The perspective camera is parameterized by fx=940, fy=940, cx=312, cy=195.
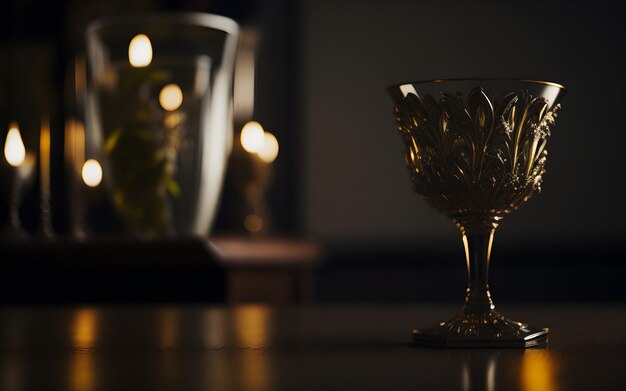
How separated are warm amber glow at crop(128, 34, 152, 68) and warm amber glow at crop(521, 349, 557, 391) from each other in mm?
918

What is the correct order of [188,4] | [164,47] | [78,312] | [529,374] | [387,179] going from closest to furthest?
[529,374] < [78,312] < [164,47] < [188,4] < [387,179]

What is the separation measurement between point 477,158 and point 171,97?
816 mm

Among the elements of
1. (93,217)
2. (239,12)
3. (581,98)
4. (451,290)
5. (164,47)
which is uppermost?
(239,12)

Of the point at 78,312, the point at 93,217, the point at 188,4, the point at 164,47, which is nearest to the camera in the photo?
the point at 78,312

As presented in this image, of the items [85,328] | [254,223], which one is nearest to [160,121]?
[85,328]

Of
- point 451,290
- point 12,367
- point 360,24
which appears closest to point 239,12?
point 360,24

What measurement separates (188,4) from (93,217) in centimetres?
76

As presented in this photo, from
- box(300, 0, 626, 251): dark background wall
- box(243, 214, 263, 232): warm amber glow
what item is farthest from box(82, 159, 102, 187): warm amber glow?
box(300, 0, 626, 251): dark background wall

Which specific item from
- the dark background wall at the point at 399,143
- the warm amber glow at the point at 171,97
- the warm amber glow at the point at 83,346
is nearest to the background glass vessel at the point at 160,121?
the warm amber glow at the point at 171,97

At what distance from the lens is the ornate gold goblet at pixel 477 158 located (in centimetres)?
52

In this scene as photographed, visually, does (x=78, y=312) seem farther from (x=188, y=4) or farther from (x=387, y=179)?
(x=387, y=179)

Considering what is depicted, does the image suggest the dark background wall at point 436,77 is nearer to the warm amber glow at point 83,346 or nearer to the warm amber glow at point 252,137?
the warm amber glow at point 252,137

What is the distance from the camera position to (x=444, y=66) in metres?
3.43

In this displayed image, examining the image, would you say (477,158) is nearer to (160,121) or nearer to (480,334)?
(480,334)
